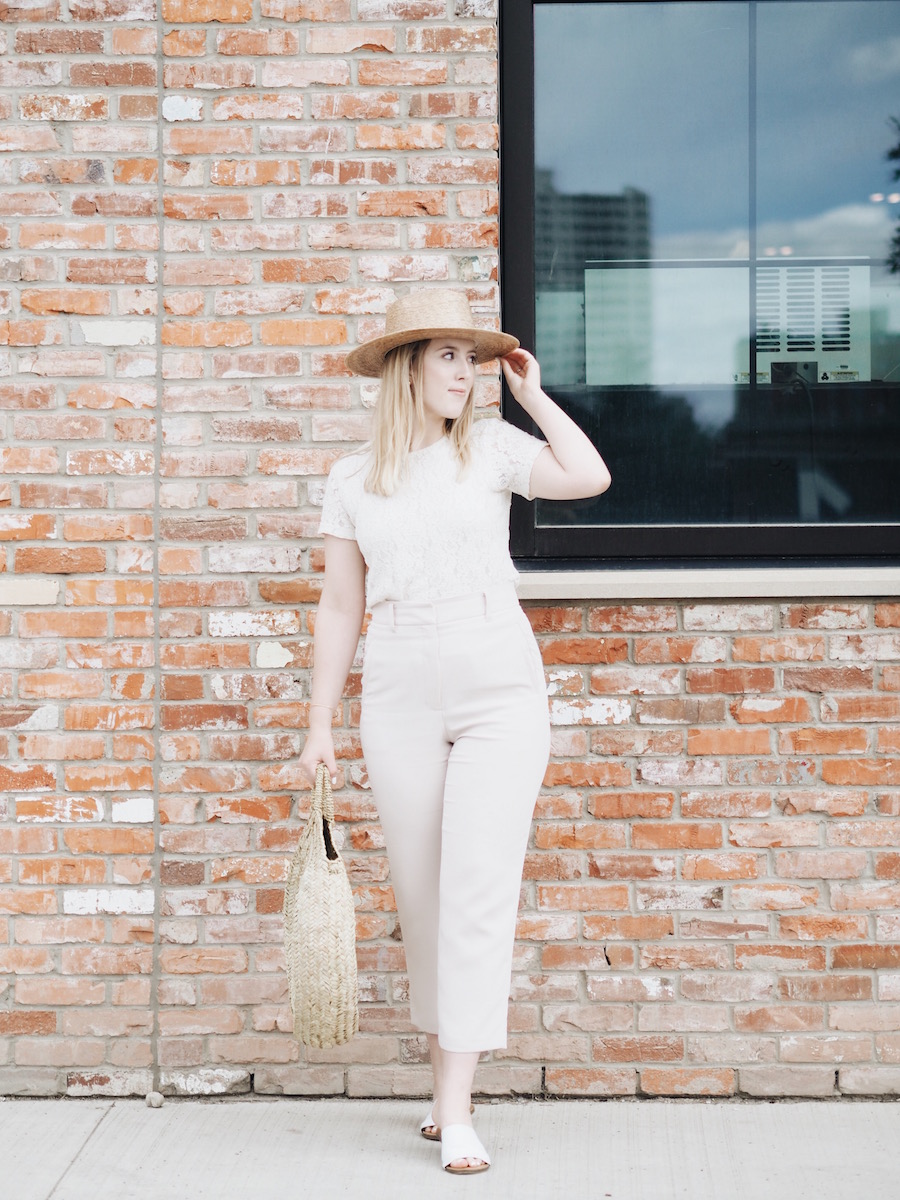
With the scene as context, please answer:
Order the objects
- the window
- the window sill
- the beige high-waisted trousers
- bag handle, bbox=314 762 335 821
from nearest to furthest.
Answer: the beige high-waisted trousers
bag handle, bbox=314 762 335 821
the window sill
the window

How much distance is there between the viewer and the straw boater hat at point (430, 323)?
2680mm

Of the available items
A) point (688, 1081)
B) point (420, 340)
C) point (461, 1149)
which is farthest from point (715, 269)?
point (461, 1149)

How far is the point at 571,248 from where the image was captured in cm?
339

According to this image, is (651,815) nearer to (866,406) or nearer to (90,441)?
(866,406)

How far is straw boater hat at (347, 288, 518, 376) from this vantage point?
8.79 feet

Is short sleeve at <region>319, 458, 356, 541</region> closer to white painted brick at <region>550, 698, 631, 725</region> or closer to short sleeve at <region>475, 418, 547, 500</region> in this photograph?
short sleeve at <region>475, 418, 547, 500</region>

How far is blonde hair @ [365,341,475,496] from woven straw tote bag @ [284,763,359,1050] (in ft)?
2.45

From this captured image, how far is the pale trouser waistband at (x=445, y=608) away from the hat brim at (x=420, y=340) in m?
0.55

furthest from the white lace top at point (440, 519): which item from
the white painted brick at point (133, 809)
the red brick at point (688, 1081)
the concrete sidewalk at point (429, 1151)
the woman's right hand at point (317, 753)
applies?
the red brick at point (688, 1081)

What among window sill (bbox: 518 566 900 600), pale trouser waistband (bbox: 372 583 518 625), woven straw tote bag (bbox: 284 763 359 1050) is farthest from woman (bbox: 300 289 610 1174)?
window sill (bbox: 518 566 900 600)

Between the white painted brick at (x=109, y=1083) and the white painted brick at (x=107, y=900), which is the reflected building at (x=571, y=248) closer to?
the white painted brick at (x=107, y=900)

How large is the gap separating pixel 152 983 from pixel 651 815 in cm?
139

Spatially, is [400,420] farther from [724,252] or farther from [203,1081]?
[203,1081]

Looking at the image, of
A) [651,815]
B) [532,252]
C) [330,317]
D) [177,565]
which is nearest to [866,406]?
[532,252]
